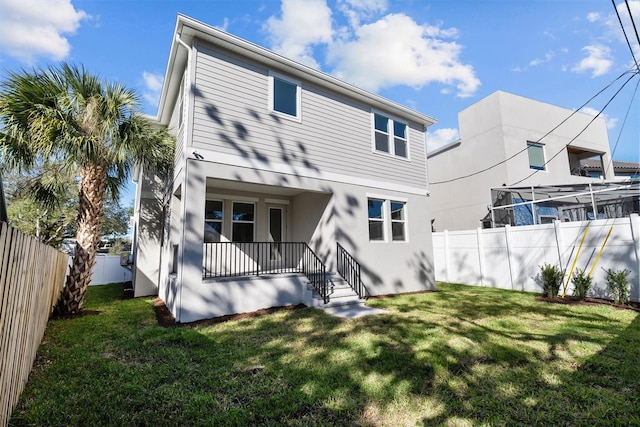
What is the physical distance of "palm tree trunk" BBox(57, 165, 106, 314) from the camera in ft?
22.7

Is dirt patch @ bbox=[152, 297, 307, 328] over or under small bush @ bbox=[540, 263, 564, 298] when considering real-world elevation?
under

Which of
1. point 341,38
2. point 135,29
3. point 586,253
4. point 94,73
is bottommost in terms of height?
point 586,253

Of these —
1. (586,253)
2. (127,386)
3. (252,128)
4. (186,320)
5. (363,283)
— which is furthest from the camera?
(363,283)

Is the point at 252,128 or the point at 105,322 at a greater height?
the point at 252,128

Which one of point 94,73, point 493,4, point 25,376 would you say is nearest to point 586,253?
point 493,4

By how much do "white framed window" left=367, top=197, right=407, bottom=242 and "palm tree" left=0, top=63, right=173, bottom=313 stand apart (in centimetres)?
650

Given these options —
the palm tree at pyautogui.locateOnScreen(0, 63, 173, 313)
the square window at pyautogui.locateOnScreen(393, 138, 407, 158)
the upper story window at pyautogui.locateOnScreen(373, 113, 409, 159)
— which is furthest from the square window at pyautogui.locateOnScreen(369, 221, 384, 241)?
the palm tree at pyautogui.locateOnScreen(0, 63, 173, 313)

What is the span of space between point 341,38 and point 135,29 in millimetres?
6682

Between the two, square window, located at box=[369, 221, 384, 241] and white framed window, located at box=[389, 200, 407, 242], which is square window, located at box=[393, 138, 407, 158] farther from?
square window, located at box=[369, 221, 384, 241]

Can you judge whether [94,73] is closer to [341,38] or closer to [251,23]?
[251,23]

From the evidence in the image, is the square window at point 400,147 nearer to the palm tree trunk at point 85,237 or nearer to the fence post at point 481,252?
the fence post at point 481,252


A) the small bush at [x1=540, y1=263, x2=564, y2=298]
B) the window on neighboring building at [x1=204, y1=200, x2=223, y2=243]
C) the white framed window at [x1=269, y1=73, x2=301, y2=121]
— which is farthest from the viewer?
the window on neighboring building at [x1=204, y1=200, x2=223, y2=243]

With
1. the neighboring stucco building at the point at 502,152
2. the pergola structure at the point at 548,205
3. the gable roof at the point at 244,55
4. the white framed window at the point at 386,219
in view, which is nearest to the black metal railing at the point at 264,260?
the white framed window at the point at 386,219

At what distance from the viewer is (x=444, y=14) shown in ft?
28.8
